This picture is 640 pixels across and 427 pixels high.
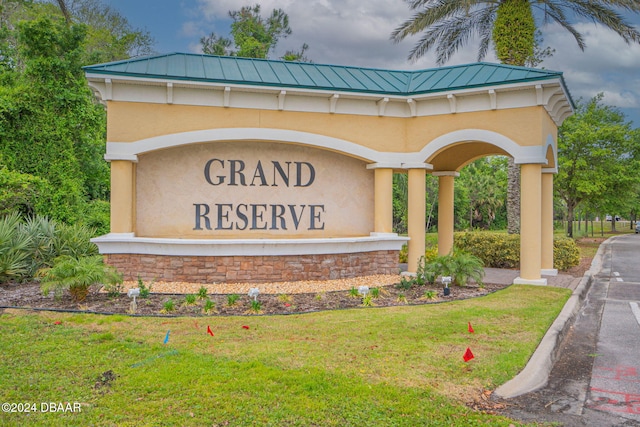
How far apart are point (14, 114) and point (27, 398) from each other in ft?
46.9

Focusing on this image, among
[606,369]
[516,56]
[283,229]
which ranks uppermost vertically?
[516,56]

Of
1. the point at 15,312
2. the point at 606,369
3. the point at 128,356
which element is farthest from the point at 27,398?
the point at 606,369

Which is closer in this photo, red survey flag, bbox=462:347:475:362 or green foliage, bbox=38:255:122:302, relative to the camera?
red survey flag, bbox=462:347:475:362

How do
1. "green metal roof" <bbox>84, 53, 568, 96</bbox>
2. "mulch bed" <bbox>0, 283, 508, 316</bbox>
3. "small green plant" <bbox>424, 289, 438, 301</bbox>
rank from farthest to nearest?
"green metal roof" <bbox>84, 53, 568, 96</bbox> < "small green plant" <bbox>424, 289, 438, 301</bbox> < "mulch bed" <bbox>0, 283, 508, 316</bbox>

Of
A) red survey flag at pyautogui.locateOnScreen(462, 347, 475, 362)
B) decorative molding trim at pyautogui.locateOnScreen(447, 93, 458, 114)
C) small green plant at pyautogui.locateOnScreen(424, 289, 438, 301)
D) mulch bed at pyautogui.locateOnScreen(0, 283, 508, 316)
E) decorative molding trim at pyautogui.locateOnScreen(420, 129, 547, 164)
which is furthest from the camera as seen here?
decorative molding trim at pyautogui.locateOnScreen(447, 93, 458, 114)

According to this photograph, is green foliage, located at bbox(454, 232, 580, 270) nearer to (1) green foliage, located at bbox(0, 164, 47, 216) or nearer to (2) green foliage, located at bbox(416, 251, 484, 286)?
(2) green foliage, located at bbox(416, 251, 484, 286)

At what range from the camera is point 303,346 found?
615cm

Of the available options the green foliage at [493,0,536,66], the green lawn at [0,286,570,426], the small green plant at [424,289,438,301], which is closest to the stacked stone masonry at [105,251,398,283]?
the small green plant at [424,289,438,301]

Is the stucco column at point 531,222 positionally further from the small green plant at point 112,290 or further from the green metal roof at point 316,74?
the small green plant at point 112,290

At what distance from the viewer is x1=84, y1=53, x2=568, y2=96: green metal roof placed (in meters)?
11.2

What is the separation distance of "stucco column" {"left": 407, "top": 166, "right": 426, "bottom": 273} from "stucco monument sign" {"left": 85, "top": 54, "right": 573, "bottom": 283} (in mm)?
30

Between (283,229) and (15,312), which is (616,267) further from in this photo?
(15,312)

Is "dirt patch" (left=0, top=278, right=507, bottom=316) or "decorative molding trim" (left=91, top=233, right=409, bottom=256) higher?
"decorative molding trim" (left=91, top=233, right=409, bottom=256)

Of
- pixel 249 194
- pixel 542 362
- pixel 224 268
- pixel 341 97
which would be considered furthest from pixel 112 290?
pixel 542 362
